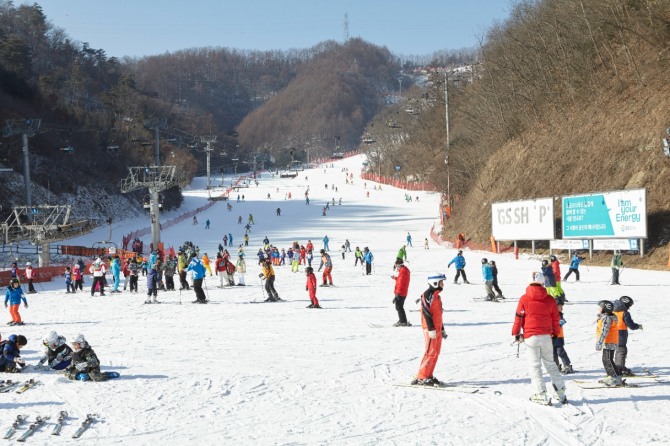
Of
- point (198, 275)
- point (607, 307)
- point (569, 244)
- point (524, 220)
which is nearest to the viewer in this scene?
point (607, 307)

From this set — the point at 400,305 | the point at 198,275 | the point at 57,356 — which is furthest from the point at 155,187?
the point at 57,356

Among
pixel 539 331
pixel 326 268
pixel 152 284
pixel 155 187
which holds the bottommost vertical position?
pixel 152 284

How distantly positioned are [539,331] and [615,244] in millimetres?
21905

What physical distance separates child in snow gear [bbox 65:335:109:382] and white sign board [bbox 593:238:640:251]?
75.0 ft

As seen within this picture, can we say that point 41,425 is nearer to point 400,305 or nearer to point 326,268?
point 400,305

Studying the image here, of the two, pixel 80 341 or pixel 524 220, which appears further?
pixel 524 220

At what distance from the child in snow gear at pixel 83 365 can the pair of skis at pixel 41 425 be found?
1.79 metres

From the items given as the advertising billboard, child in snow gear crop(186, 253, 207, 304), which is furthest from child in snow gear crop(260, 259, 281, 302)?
the advertising billboard

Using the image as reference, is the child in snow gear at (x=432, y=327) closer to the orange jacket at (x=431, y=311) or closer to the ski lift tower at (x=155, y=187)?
the orange jacket at (x=431, y=311)

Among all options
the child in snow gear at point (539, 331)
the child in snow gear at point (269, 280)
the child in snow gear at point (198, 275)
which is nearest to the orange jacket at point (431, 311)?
the child in snow gear at point (539, 331)

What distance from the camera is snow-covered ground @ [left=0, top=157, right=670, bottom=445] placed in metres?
7.30

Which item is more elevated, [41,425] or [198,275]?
[198,275]

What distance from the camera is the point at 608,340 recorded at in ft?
28.6

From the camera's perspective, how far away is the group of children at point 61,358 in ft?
32.9
